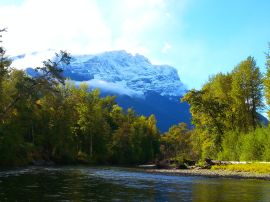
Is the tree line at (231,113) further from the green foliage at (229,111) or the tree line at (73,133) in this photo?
the tree line at (73,133)

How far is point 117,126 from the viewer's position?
133 meters

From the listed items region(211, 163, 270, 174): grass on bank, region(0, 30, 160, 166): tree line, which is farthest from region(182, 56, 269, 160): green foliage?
region(0, 30, 160, 166): tree line

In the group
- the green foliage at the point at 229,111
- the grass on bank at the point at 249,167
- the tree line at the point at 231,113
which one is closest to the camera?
the grass on bank at the point at 249,167

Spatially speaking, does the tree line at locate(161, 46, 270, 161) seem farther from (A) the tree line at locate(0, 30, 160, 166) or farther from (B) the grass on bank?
(A) the tree line at locate(0, 30, 160, 166)

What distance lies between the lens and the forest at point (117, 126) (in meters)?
73.0

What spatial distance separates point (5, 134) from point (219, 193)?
47.9 meters

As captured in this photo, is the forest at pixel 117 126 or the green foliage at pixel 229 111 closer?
the forest at pixel 117 126

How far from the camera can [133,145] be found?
12506 centimetres

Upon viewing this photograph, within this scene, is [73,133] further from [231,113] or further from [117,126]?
[231,113]

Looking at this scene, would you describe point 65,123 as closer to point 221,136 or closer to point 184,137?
point 221,136

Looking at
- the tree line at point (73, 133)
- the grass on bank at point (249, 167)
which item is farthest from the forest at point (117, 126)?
the grass on bank at point (249, 167)

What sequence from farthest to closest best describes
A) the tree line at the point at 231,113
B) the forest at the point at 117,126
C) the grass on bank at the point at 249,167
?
1. the tree line at the point at 231,113
2. the forest at the point at 117,126
3. the grass on bank at the point at 249,167

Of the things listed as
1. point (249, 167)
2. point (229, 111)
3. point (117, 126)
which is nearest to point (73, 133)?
point (117, 126)

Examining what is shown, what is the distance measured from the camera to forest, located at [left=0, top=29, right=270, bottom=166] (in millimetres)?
73000
